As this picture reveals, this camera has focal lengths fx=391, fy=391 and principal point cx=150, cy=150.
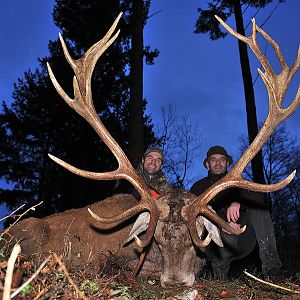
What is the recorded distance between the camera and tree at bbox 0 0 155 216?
56.4 feet

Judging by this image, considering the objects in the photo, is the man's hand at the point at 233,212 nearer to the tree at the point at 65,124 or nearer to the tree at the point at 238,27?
the tree at the point at 238,27

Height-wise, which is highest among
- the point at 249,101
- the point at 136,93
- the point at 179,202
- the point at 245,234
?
the point at 249,101

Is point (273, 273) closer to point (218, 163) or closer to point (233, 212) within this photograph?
point (233, 212)

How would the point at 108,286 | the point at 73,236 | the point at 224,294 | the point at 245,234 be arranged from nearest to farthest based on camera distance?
the point at 108,286
the point at 224,294
the point at 73,236
the point at 245,234

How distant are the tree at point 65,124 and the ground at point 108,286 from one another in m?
11.4

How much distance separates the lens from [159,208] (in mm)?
5309

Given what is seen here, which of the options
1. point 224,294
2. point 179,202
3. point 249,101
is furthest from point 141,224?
point 249,101

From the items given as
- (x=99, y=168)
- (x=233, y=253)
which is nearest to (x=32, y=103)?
(x=99, y=168)

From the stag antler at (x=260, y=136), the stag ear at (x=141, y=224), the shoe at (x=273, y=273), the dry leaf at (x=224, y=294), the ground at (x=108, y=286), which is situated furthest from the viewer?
the shoe at (x=273, y=273)

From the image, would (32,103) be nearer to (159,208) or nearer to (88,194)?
(88,194)

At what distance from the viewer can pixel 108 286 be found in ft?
11.2

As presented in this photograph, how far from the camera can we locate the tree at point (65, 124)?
1720 centimetres

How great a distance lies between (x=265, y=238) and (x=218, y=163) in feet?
5.09

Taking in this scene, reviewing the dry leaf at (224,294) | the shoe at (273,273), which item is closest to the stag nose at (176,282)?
the dry leaf at (224,294)
